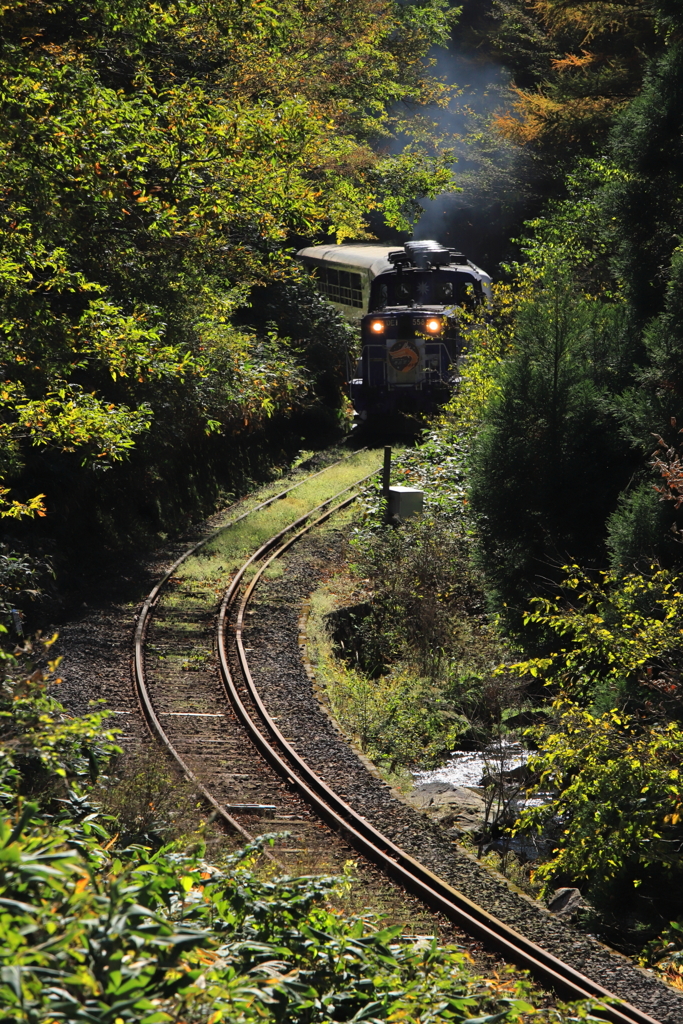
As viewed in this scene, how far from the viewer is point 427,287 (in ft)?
76.3

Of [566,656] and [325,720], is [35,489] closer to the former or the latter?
[325,720]

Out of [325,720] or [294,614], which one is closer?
[325,720]

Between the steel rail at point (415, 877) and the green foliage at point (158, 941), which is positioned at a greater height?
the green foliage at point (158, 941)

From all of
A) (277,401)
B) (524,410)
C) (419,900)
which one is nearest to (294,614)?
(524,410)

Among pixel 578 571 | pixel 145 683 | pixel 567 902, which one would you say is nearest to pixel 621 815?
pixel 567 902

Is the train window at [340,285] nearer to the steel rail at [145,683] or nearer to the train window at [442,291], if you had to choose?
the train window at [442,291]

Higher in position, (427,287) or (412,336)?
(427,287)

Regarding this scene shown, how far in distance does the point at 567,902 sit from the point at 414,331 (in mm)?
15246

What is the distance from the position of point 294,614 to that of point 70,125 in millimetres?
7361

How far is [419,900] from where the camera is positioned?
791 cm

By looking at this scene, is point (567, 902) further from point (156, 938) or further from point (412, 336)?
point (412, 336)

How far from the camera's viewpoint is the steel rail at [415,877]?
22.3ft

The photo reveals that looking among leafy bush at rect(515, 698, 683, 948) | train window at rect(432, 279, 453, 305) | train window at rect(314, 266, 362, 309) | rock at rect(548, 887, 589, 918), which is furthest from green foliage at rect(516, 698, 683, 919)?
train window at rect(314, 266, 362, 309)

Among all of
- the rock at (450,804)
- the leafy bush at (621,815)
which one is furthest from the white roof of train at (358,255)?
the leafy bush at (621,815)
